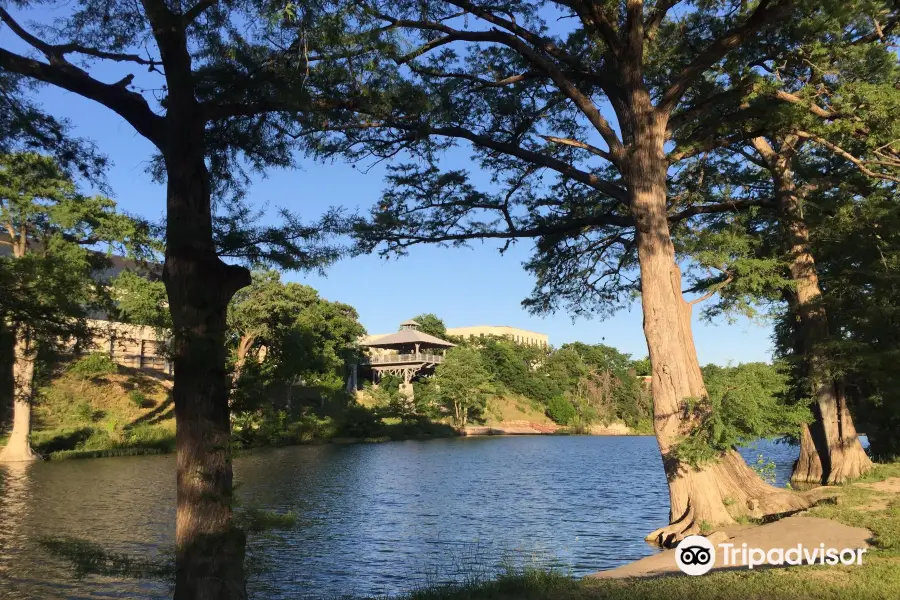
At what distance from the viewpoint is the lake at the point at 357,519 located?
1042cm

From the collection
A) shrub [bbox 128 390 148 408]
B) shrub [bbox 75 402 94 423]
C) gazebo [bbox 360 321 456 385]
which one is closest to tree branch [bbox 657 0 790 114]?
shrub [bbox 75 402 94 423]

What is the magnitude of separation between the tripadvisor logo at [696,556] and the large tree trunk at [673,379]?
1.97 meters

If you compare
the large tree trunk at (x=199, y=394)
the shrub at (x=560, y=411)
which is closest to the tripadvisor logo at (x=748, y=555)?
the large tree trunk at (x=199, y=394)

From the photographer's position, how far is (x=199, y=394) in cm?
609

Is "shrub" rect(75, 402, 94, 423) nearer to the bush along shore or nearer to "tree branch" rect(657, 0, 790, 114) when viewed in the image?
the bush along shore

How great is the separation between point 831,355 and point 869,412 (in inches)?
274

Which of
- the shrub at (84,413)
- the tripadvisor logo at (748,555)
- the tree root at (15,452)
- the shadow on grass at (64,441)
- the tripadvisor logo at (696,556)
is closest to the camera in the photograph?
the tripadvisor logo at (748,555)

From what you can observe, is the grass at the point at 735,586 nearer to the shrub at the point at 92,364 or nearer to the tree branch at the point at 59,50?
the tree branch at the point at 59,50

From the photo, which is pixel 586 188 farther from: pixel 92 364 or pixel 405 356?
pixel 405 356

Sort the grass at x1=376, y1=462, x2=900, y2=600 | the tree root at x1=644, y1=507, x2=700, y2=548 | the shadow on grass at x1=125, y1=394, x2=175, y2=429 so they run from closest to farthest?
the grass at x1=376, y1=462, x2=900, y2=600
the tree root at x1=644, y1=507, x2=700, y2=548
the shadow on grass at x1=125, y1=394, x2=175, y2=429

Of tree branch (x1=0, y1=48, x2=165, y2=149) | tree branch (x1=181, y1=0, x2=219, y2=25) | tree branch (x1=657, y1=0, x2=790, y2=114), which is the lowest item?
tree branch (x1=0, y1=48, x2=165, y2=149)

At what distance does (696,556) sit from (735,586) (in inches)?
87.4

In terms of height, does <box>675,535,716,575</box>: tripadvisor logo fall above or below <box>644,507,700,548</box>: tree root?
above

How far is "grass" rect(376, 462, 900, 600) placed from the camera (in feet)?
17.1
